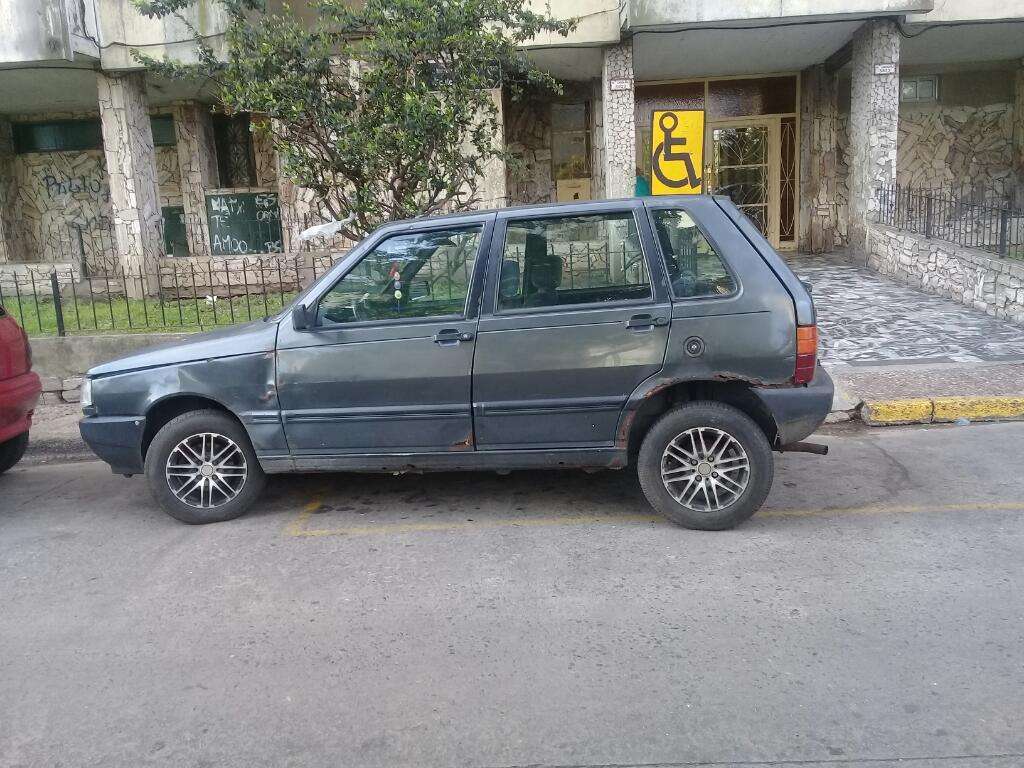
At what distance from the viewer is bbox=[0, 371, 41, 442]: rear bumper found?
6.06 meters

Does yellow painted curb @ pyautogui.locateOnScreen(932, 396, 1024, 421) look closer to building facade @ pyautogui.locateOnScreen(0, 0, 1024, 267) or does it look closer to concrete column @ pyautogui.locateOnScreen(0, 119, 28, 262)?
building facade @ pyautogui.locateOnScreen(0, 0, 1024, 267)

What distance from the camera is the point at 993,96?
16.4m

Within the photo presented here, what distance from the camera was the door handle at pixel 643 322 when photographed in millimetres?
4895

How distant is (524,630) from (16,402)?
170 inches

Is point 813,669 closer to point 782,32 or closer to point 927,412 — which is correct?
point 927,412

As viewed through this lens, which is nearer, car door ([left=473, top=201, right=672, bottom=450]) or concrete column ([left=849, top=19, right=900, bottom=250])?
car door ([left=473, top=201, right=672, bottom=450])

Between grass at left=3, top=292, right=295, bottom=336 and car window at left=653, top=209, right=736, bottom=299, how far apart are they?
518 cm

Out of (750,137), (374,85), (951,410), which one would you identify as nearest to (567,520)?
(951,410)

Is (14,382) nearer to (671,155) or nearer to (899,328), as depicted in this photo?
(671,155)

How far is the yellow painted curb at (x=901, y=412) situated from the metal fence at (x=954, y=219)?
164 inches

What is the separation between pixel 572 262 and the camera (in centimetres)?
515

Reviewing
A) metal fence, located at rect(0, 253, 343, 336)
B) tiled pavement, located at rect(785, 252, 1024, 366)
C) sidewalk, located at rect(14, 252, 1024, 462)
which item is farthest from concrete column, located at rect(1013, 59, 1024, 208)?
metal fence, located at rect(0, 253, 343, 336)

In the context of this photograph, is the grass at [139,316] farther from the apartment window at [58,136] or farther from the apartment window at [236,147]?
the apartment window at [58,136]

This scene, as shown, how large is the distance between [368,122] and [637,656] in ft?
18.4
